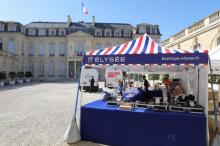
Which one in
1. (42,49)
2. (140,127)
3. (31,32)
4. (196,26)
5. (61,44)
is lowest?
(140,127)

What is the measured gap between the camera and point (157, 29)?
176 feet

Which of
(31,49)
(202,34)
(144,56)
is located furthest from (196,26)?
(31,49)

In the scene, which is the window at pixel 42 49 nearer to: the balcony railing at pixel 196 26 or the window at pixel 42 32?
the window at pixel 42 32

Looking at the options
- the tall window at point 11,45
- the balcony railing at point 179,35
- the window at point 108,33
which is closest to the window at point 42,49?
the tall window at point 11,45

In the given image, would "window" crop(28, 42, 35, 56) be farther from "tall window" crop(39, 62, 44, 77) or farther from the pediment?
the pediment

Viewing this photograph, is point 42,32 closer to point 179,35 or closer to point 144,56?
point 179,35

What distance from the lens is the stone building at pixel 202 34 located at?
517 inches

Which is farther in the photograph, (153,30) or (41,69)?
(153,30)

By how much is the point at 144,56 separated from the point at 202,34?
10.8 m

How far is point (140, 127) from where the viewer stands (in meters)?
5.52

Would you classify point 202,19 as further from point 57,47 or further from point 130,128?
point 57,47

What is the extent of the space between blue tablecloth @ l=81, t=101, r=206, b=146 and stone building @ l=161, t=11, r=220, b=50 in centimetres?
932

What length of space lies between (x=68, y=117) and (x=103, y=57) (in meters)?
4.10

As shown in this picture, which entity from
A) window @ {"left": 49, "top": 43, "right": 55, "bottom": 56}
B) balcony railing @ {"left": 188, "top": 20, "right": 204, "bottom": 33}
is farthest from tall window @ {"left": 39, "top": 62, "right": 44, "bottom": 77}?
balcony railing @ {"left": 188, "top": 20, "right": 204, "bottom": 33}
